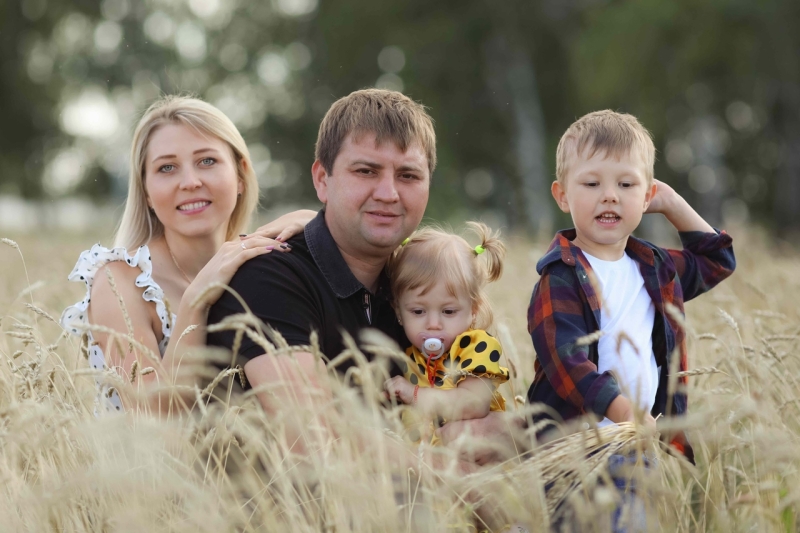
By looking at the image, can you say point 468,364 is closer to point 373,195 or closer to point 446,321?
point 446,321

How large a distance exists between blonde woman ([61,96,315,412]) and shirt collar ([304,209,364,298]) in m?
0.16

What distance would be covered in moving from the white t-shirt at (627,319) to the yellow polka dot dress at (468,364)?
17.7 inches

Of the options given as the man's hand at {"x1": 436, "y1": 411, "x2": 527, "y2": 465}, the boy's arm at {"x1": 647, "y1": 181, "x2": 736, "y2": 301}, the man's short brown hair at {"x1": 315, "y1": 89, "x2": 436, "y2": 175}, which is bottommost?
the man's hand at {"x1": 436, "y1": 411, "x2": 527, "y2": 465}

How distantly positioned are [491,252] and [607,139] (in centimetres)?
81

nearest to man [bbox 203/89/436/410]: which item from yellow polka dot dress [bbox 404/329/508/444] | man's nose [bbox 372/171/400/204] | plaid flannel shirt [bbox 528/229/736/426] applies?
man's nose [bbox 372/171/400/204]

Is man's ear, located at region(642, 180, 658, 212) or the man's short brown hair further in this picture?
the man's short brown hair

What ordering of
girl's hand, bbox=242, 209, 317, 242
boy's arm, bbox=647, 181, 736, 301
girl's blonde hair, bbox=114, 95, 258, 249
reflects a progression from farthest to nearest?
girl's blonde hair, bbox=114, 95, 258, 249 → girl's hand, bbox=242, 209, 317, 242 → boy's arm, bbox=647, 181, 736, 301

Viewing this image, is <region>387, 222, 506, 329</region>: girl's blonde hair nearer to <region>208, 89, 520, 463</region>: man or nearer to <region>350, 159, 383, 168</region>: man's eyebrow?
<region>208, 89, 520, 463</region>: man

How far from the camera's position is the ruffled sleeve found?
11.7 ft

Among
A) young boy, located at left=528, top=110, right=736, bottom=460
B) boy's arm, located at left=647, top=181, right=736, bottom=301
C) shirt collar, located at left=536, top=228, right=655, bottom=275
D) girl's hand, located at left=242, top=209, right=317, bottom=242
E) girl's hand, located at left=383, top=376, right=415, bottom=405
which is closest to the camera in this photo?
young boy, located at left=528, top=110, right=736, bottom=460

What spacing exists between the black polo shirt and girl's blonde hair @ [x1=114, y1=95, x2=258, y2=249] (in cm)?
83

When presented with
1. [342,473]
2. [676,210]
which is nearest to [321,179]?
[676,210]

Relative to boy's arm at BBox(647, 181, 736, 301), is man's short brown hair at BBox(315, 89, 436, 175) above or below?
above

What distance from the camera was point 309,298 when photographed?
315 centimetres
